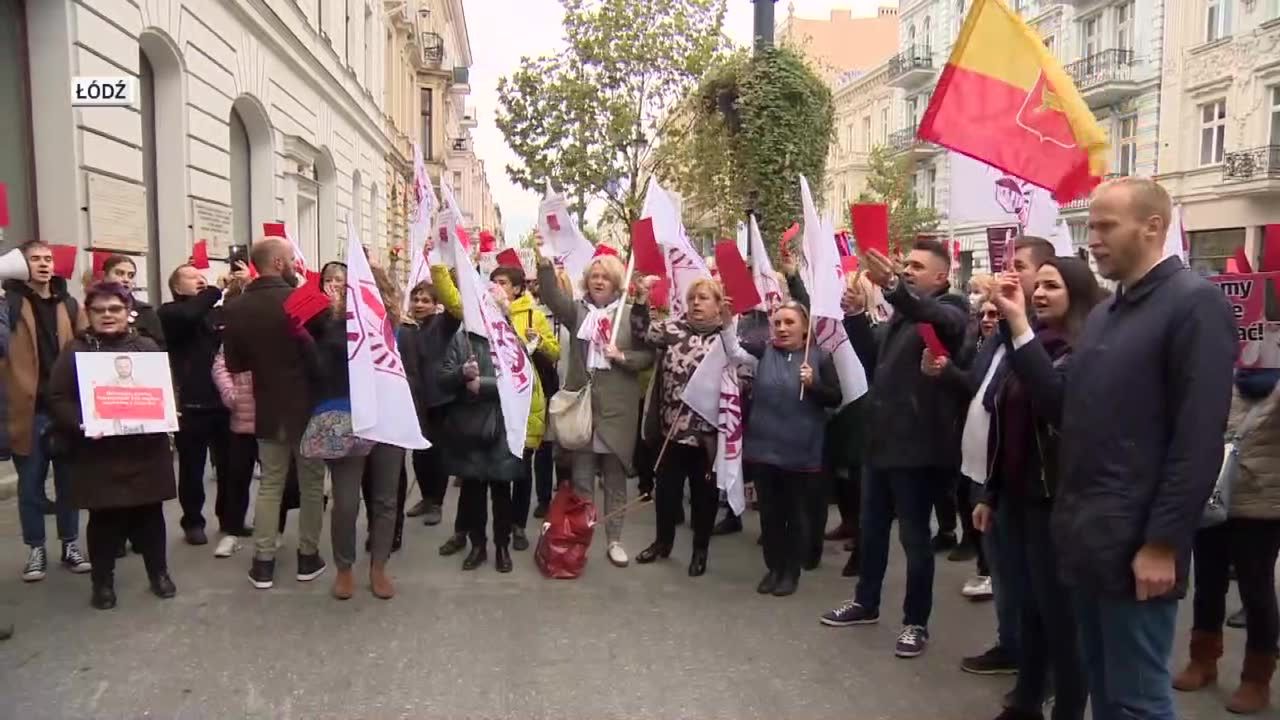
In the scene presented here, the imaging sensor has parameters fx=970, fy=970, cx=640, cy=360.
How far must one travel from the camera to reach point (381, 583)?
5348 millimetres

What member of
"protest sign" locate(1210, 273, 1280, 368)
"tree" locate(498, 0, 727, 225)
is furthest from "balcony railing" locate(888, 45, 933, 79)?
"protest sign" locate(1210, 273, 1280, 368)

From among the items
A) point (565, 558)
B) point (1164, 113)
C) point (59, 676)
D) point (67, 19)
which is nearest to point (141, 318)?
point (59, 676)

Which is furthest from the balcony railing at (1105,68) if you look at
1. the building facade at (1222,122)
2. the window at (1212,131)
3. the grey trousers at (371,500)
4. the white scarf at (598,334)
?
the grey trousers at (371,500)

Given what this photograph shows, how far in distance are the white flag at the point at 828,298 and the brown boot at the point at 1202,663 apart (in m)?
2.00

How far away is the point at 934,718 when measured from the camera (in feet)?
12.7

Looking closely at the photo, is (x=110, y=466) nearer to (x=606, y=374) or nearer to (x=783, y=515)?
(x=606, y=374)

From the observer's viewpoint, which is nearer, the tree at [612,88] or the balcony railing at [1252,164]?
the tree at [612,88]

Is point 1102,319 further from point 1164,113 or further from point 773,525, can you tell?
point 1164,113

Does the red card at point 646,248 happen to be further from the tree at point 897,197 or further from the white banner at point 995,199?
→ the tree at point 897,197

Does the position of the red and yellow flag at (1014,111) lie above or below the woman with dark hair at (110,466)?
above

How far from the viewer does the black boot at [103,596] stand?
16.4ft

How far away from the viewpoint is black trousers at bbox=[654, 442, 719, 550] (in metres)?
5.88

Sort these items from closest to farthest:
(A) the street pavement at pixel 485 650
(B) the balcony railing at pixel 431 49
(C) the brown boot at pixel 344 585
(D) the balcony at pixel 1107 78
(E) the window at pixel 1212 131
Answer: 1. (A) the street pavement at pixel 485 650
2. (C) the brown boot at pixel 344 585
3. (E) the window at pixel 1212 131
4. (D) the balcony at pixel 1107 78
5. (B) the balcony railing at pixel 431 49

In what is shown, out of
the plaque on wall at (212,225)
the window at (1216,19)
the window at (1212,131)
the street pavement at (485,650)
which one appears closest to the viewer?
the street pavement at (485,650)
